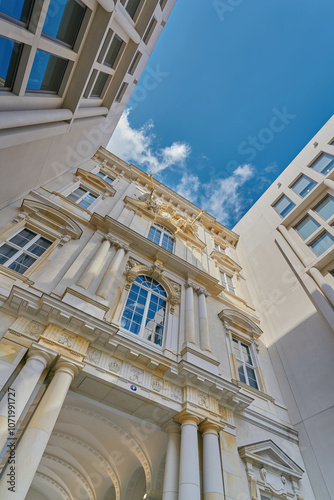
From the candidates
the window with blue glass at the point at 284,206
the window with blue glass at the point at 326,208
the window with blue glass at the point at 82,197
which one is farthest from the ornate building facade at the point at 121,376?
the window with blue glass at the point at 284,206

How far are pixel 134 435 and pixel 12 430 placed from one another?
4500 millimetres

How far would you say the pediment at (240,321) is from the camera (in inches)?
561

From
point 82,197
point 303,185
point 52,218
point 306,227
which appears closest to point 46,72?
point 52,218

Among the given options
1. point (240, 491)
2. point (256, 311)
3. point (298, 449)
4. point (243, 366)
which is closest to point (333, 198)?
point (256, 311)

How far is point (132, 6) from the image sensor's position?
12727 millimetres

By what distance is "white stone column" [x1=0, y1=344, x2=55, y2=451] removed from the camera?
5.70 m

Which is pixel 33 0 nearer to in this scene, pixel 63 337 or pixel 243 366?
pixel 63 337

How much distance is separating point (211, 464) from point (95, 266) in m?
7.26

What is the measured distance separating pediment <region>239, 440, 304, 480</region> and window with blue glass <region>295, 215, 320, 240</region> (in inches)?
505

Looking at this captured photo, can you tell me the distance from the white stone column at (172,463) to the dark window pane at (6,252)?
7.49 m

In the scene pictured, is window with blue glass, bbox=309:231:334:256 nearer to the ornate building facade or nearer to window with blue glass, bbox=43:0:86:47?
the ornate building facade

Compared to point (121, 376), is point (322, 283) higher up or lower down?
higher up

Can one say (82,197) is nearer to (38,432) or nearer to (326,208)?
(38,432)

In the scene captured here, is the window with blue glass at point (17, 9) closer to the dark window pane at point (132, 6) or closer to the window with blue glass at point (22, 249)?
the window with blue glass at point (22, 249)
